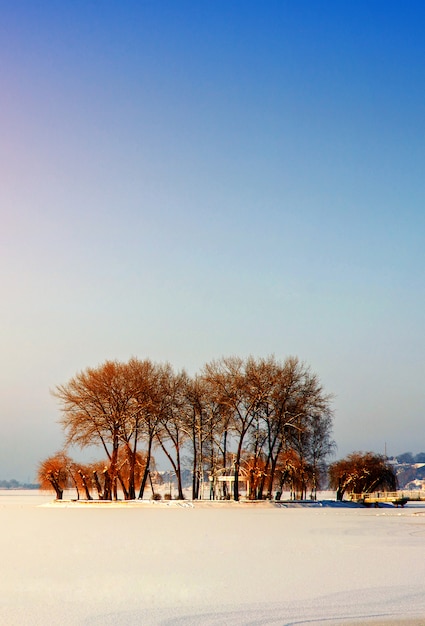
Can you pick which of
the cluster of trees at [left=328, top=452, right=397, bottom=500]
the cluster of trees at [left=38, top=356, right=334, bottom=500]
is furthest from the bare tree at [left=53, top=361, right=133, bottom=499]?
the cluster of trees at [left=328, top=452, right=397, bottom=500]

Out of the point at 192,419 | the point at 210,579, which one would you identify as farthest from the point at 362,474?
the point at 210,579

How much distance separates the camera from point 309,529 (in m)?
Result: 33.9

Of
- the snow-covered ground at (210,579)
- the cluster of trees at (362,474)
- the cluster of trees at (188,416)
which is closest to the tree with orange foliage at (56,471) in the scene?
the cluster of trees at (188,416)

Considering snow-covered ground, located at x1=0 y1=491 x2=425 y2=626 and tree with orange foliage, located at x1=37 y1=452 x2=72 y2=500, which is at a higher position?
tree with orange foliage, located at x1=37 y1=452 x2=72 y2=500

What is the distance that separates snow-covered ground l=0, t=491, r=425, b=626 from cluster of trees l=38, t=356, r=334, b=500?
38997 millimetres

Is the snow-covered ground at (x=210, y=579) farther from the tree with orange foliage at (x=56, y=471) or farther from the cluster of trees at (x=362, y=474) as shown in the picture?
the cluster of trees at (x=362, y=474)

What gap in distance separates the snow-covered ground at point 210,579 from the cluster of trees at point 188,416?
38997 mm

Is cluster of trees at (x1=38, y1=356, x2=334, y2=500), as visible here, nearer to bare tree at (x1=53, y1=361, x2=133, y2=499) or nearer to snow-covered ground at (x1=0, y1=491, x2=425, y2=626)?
bare tree at (x1=53, y1=361, x2=133, y2=499)

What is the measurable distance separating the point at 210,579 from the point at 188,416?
57438mm

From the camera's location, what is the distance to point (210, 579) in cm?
1652

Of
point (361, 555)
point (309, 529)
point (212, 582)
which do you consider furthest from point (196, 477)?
point (212, 582)

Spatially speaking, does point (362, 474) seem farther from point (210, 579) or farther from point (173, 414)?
point (210, 579)

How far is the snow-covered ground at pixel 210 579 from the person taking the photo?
1270 centimetres

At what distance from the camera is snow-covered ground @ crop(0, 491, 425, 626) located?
12.7 meters
